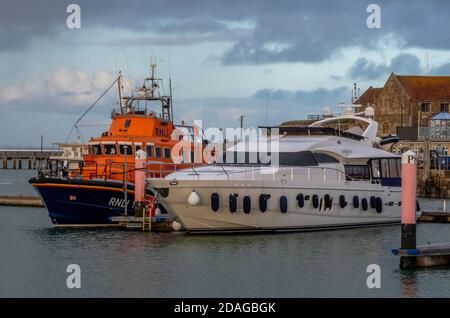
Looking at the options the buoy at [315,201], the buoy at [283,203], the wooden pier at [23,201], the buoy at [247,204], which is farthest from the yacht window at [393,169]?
the wooden pier at [23,201]

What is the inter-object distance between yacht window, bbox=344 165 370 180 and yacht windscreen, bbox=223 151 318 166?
7.82ft

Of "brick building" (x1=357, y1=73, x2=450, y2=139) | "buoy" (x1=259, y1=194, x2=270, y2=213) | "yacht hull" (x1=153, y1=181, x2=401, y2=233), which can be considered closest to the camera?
"yacht hull" (x1=153, y1=181, x2=401, y2=233)

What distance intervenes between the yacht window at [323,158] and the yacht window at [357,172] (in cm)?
102

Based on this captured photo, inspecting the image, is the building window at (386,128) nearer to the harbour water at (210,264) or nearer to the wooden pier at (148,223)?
the harbour water at (210,264)

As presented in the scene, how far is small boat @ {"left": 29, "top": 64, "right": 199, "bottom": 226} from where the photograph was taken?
125 ft

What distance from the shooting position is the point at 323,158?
37.0 m

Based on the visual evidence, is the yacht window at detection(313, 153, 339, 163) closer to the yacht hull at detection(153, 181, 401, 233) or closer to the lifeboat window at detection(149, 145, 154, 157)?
the yacht hull at detection(153, 181, 401, 233)

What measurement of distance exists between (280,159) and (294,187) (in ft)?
4.88

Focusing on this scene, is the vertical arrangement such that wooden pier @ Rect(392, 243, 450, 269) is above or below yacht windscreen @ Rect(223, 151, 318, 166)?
below

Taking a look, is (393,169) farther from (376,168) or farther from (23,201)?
(23,201)

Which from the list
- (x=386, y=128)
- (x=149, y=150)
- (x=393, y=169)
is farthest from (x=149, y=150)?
(x=386, y=128)

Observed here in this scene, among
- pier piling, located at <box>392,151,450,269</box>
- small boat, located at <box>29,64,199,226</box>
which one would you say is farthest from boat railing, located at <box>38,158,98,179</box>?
pier piling, located at <box>392,151,450,269</box>
